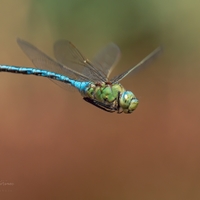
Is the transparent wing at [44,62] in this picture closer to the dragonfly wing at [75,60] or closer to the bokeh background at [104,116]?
the dragonfly wing at [75,60]

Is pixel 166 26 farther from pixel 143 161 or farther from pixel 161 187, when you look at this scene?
pixel 161 187

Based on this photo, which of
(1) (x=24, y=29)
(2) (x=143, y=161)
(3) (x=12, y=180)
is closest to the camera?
(3) (x=12, y=180)

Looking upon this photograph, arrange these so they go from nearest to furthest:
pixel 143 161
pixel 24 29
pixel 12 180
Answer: pixel 12 180 < pixel 143 161 < pixel 24 29

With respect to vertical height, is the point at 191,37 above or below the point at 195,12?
below

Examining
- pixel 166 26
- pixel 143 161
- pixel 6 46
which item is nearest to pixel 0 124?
pixel 6 46

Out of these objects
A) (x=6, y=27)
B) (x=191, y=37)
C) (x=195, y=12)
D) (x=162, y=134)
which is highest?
(x=6, y=27)

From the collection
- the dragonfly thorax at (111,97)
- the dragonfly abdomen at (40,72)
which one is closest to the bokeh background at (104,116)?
the dragonfly abdomen at (40,72)

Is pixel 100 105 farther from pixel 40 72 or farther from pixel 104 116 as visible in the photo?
pixel 104 116
